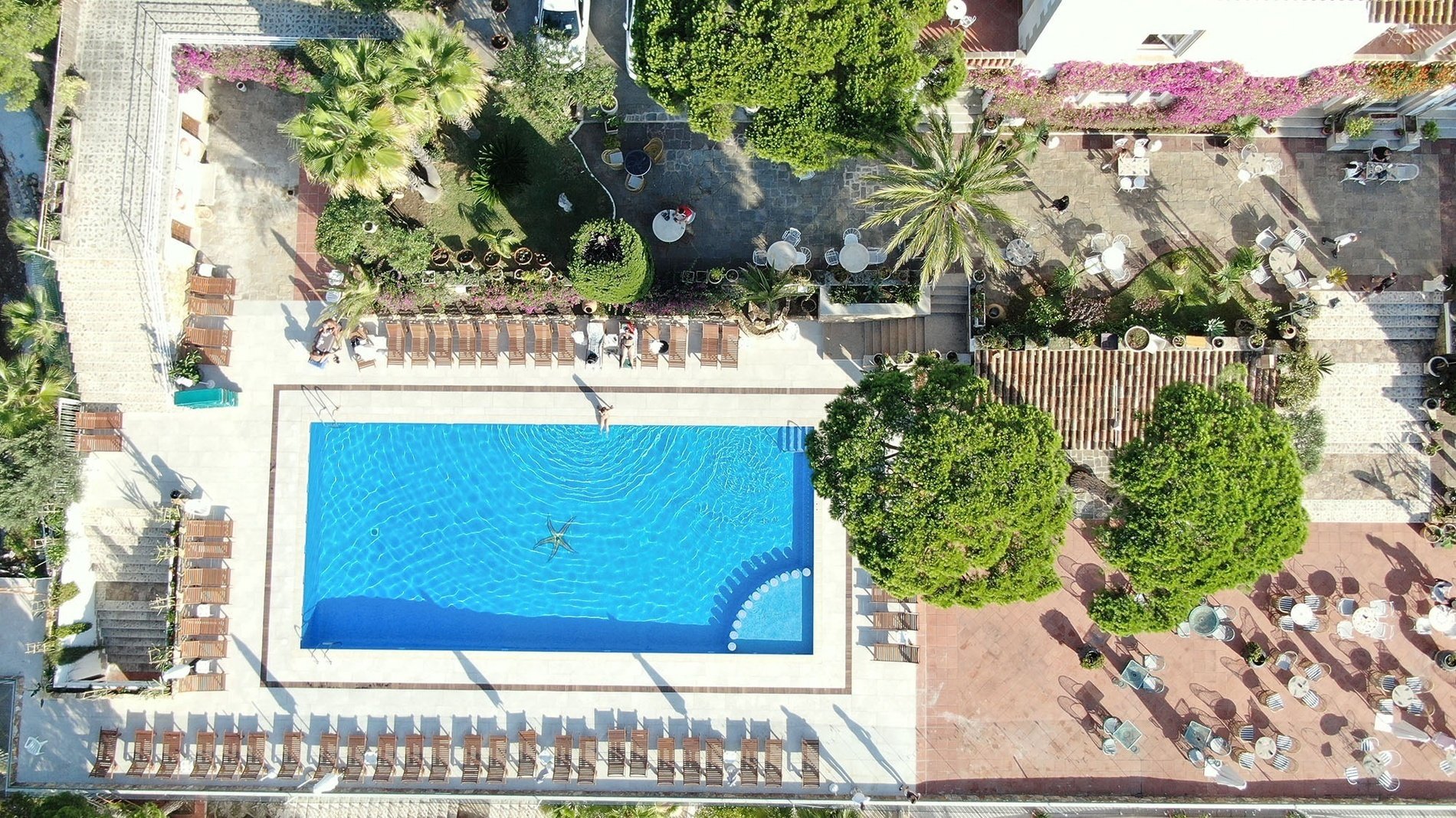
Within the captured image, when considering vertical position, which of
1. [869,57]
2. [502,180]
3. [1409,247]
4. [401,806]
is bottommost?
[401,806]

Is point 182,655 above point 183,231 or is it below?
below

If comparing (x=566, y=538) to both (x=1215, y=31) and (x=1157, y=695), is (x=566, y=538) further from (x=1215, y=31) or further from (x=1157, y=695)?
(x=1215, y=31)

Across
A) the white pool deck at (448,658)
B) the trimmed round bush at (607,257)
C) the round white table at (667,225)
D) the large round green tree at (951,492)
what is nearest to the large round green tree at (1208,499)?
the large round green tree at (951,492)

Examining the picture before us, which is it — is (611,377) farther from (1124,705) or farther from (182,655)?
(1124,705)

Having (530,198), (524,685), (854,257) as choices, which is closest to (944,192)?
(854,257)

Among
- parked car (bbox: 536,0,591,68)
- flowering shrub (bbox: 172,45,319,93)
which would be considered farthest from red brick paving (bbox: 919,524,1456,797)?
flowering shrub (bbox: 172,45,319,93)

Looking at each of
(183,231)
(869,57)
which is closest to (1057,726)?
(869,57)

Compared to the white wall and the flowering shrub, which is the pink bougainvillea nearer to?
the white wall
